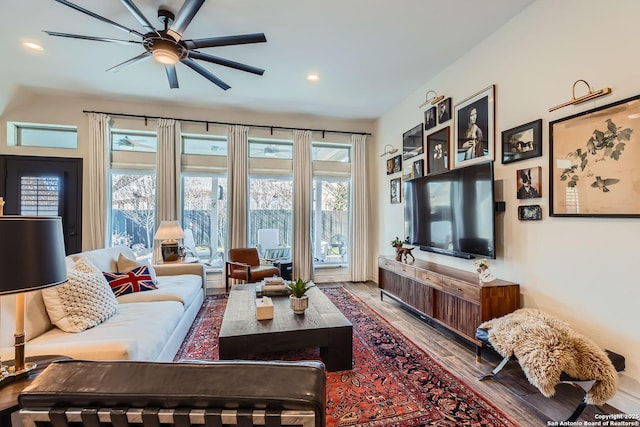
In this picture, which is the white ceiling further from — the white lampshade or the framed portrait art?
the white lampshade

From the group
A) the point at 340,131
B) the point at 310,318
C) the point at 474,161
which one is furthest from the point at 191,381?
the point at 340,131

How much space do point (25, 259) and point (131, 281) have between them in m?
2.13

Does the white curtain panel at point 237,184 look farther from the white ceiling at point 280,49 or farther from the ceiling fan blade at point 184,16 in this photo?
the ceiling fan blade at point 184,16

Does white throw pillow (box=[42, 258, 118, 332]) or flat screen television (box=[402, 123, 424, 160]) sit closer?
white throw pillow (box=[42, 258, 118, 332])

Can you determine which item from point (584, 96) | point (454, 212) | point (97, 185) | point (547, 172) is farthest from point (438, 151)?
point (97, 185)

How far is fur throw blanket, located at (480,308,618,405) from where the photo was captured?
1770 mm

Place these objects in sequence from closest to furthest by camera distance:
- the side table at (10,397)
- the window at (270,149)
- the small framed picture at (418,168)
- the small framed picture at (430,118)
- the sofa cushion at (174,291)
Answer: the side table at (10,397) < the sofa cushion at (174,291) < the small framed picture at (430,118) < the small framed picture at (418,168) < the window at (270,149)

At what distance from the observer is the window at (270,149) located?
5.46 metres

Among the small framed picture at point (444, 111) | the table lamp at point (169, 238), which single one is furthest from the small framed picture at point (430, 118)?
the table lamp at point (169, 238)

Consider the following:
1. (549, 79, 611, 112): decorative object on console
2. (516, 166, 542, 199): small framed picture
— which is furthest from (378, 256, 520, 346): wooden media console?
(549, 79, 611, 112): decorative object on console

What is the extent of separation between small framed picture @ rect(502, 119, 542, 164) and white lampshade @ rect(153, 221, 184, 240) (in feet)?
13.4

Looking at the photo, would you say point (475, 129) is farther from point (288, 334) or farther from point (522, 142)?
point (288, 334)

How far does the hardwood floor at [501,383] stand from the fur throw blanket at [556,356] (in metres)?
0.22

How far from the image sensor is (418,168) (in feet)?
13.8
